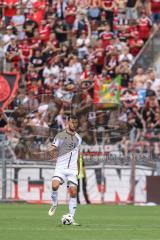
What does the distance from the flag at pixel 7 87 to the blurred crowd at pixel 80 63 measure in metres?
0.57

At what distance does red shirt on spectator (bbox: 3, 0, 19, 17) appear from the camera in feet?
111

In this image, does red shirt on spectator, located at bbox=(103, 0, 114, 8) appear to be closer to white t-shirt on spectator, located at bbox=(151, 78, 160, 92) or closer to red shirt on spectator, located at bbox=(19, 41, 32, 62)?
red shirt on spectator, located at bbox=(19, 41, 32, 62)

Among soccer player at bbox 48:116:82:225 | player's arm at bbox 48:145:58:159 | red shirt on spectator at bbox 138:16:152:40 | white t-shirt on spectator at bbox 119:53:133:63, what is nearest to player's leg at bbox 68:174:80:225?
soccer player at bbox 48:116:82:225

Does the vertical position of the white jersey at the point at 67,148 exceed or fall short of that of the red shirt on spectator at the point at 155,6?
it falls short

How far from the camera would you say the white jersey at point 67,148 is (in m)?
18.3

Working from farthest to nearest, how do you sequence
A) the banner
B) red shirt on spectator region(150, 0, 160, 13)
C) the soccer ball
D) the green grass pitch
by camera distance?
red shirt on spectator region(150, 0, 160, 13) < the banner < the soccer ball < the green grass pitch

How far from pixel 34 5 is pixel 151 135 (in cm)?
961

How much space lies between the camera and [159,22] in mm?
32531

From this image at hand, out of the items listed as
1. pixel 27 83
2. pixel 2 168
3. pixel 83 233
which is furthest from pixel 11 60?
pixel 83 233

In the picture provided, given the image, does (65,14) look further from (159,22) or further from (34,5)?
(159,22)

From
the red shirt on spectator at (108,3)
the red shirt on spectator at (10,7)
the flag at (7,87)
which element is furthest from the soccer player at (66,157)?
the red shirt on spectator at (10,7)

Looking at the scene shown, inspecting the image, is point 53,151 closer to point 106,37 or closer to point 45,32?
point 106,37

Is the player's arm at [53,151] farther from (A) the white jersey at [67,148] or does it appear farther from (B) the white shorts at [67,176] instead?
(B) the white shorts at [67,176]

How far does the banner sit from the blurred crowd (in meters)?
0.24
